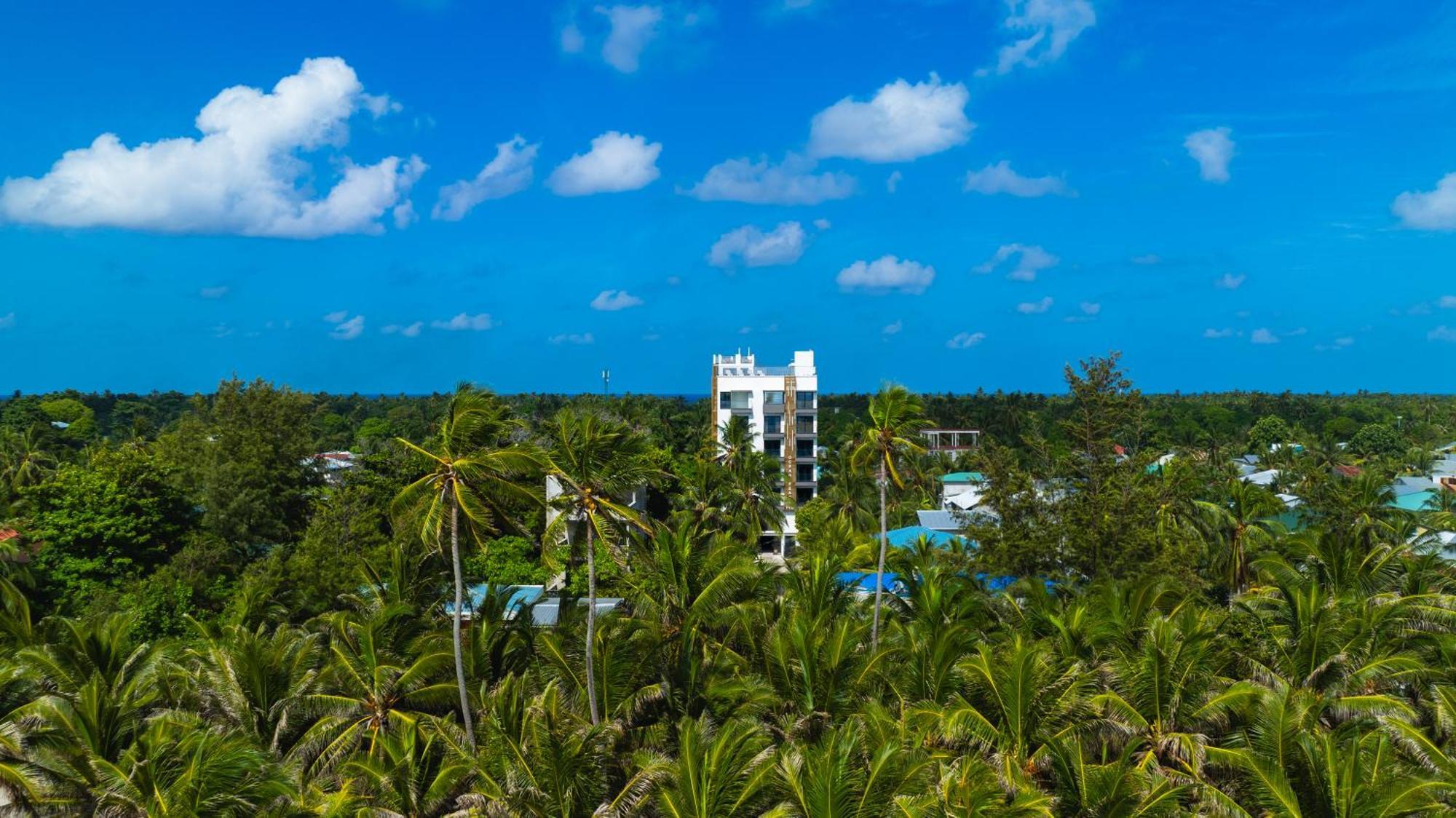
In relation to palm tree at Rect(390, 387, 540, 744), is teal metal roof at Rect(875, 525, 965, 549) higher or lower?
lower

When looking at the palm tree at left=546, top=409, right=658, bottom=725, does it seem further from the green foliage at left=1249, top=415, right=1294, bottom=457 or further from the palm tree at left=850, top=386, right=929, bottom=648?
the green foliage at left=1249, top=415, right=1294, bottom=457

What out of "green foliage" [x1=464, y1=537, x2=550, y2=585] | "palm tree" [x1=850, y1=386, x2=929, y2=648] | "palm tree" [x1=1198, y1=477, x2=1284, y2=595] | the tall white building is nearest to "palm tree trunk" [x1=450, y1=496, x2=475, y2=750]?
"palm tree" [x1=850, y1=386, x2=929, y2=648]

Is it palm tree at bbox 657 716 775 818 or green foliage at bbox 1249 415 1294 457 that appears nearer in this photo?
palm tree at bbox 657 716 775 818

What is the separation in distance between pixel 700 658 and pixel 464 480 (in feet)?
21.7

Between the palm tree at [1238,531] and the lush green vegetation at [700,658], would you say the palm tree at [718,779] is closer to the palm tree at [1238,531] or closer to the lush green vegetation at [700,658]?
the lush green vegetation at [700,658]

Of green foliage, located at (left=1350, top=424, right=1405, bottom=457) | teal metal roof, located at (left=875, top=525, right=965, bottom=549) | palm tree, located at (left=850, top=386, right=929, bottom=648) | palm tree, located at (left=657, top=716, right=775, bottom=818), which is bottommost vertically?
palm tree, located at (left=657, top=716, right=775, bottom=818)

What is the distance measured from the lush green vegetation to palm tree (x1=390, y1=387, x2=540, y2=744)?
8cm

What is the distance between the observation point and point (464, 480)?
59.9 feet

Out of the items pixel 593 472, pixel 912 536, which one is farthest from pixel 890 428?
pixel 912 536

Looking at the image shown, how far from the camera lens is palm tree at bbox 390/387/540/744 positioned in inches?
706

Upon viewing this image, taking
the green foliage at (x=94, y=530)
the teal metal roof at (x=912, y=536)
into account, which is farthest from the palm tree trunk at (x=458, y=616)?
the teal metal roof at (x=912, y=536)

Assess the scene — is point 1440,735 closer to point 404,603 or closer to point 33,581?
point 404,603

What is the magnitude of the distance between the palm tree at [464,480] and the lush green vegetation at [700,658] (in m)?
0.08

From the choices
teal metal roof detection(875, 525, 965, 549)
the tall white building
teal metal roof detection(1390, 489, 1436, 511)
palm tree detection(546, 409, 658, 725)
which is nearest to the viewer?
palm tree detection(546, 409, 658, 725)
